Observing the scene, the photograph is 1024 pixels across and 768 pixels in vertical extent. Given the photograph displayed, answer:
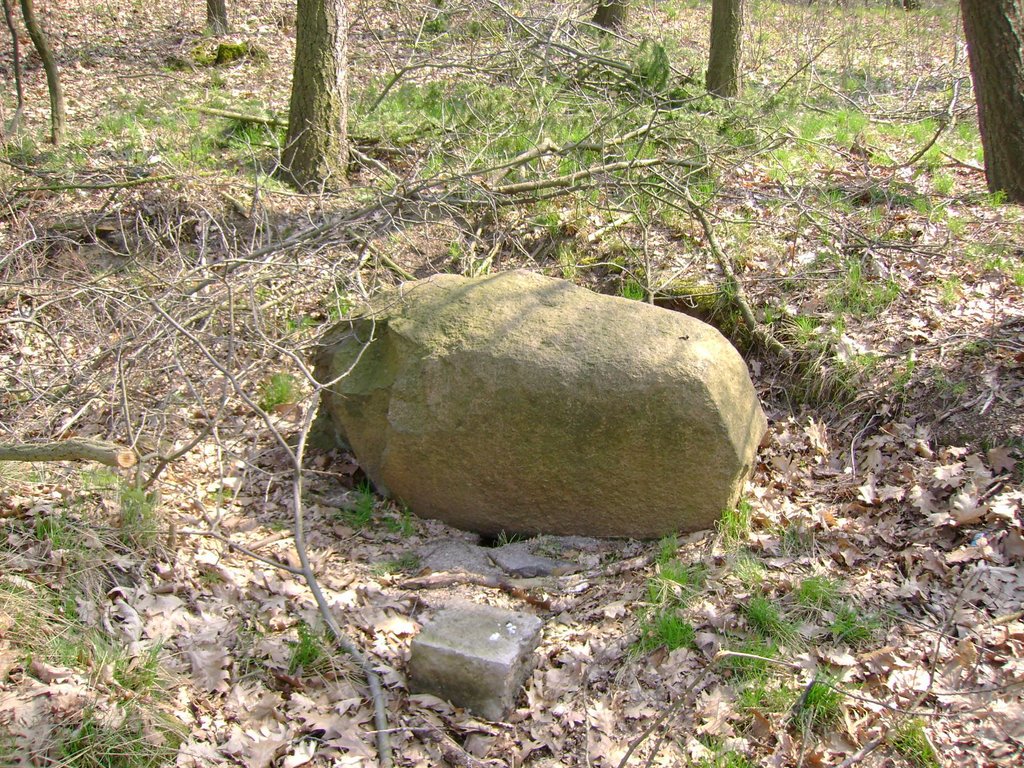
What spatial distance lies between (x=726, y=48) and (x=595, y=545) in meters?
6.60

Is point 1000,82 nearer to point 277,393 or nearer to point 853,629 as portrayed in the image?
point 853,629

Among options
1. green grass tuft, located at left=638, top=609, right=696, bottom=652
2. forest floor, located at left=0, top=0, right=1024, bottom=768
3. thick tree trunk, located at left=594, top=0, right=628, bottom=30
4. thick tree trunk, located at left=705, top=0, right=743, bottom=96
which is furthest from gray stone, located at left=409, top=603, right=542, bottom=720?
thick tree trunk, located at left=594, top=0, right=628, bottom=30

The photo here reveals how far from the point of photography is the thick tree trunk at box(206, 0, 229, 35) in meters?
12.2

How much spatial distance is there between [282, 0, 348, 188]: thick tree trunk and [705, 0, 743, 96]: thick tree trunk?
407 centimetres

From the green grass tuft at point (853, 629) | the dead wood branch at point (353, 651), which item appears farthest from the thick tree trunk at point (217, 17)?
the green grass tuft at point (853, 629)

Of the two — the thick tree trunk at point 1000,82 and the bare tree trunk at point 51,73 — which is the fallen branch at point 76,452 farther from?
the thick tree trunk at point 1000,82

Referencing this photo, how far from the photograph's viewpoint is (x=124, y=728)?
3.21 meters

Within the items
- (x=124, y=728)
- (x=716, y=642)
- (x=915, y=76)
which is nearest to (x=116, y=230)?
(x=124, y=728)

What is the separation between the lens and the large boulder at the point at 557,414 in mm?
4414

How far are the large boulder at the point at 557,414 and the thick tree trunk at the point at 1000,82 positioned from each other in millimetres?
3584

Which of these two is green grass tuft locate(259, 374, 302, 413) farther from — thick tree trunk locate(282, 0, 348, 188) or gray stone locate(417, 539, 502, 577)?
thick tree trunk locate(282, 0, 348, 188)

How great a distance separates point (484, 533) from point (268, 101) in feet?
22.5

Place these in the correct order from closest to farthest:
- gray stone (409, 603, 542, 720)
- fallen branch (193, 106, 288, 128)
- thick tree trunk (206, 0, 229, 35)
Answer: gray stone (409, 603, 542, 720) → fallen branch (193, 106, 288, 128) → thick tree trunk (206, 0, 229, 35)

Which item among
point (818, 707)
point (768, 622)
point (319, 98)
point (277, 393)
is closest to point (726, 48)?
point (319, 98)
